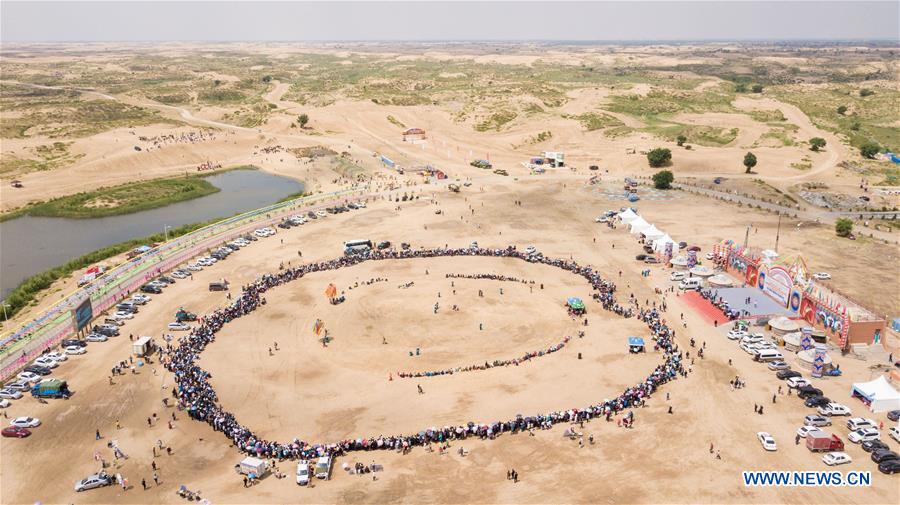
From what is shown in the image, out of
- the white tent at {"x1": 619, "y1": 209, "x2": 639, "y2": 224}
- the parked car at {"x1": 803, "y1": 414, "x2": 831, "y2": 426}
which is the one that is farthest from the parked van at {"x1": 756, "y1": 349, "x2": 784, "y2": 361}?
the white tent at {"x1": 619, "y1": 209, "x2": 639, "y2": 224}

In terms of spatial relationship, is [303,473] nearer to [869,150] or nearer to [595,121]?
[869,150]

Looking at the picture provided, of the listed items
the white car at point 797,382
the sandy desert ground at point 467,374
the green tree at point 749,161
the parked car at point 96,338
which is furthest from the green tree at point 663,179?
the parked car at point 96,338

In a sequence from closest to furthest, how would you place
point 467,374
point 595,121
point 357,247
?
1. point 467,374
2. point 357,247
3. point 595,121

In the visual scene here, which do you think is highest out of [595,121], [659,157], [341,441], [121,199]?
[595,121]

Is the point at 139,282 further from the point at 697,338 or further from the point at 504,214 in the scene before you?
the point at 697,338

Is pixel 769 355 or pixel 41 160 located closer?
pixel 769 355

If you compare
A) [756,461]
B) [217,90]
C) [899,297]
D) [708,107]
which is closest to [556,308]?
[756,461]

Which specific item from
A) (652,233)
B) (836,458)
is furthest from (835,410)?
(652,233)

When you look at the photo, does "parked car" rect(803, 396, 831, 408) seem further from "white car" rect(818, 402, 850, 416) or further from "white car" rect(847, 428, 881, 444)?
"white car" rect(847, 428, 881, 444)
